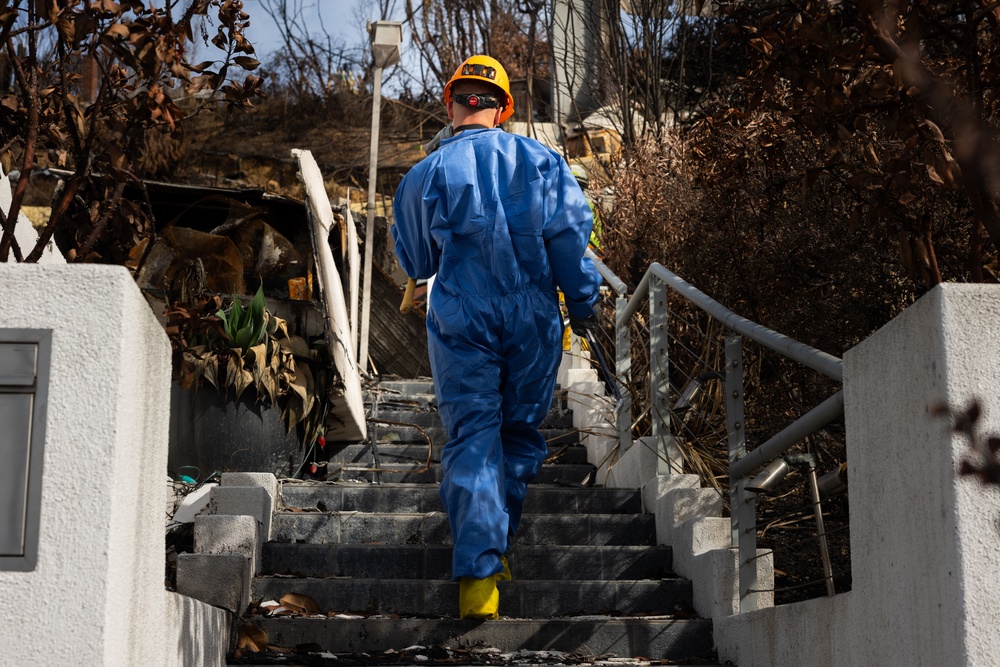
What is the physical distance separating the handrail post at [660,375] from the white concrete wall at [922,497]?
2262 millimetres

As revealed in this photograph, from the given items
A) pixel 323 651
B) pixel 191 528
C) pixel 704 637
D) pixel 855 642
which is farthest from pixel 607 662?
pixel 191 528

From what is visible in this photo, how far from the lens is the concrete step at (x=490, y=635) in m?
4.12

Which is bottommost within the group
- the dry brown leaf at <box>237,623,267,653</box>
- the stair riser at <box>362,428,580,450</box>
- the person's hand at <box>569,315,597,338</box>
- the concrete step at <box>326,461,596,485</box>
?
the dry brown leaf at <box>237,623,267,653</box>

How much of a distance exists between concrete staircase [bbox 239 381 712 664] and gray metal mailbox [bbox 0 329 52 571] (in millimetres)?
1613

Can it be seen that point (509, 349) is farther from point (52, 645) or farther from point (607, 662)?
point (52, 645)

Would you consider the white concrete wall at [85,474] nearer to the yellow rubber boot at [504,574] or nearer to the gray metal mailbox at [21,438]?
the gray metal mailbox at [21,438]

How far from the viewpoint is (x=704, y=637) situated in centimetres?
425

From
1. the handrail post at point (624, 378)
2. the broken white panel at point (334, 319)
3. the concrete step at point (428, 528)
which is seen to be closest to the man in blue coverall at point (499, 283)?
the concrete step at point (428, 528)

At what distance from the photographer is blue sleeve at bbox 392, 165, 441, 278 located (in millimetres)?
4629

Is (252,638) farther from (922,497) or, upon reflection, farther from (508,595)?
(922,497)

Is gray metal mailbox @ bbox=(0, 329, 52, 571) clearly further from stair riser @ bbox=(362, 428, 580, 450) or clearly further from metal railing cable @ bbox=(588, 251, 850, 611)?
stair riser @ bbox=(362, 428, 580, 450)

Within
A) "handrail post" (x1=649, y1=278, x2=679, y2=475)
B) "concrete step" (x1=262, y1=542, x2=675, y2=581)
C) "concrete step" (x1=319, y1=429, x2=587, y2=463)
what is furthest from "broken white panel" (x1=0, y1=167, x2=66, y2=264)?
"handrail post" (x1=649, y1=278, x2=679, y2=475)

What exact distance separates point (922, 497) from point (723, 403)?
3.03 m

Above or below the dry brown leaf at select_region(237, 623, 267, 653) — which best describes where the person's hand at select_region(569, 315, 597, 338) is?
above
